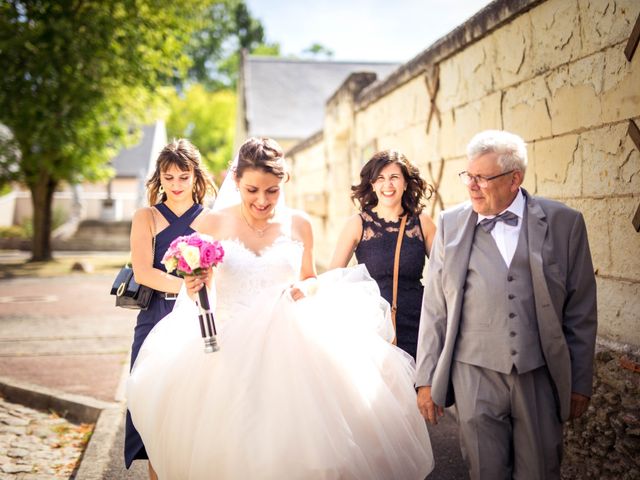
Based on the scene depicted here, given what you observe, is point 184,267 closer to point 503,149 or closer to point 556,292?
point 503,149

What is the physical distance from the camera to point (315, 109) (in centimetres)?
2755

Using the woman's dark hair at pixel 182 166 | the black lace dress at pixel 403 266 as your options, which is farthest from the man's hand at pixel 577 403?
the woman's dark hair at pixel 182 166

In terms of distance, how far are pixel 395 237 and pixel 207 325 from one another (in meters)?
1.70

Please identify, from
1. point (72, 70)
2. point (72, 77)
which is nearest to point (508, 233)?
point (72, 77)

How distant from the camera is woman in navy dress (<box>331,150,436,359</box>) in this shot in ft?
14.1

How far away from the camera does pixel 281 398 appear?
Result: 3.06 meters

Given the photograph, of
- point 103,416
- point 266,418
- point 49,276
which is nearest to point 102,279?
point 49,276

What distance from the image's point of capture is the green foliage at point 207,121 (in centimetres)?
4953

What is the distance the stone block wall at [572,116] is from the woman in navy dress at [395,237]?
3.36ft

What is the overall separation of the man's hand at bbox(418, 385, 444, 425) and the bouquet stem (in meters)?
1.06

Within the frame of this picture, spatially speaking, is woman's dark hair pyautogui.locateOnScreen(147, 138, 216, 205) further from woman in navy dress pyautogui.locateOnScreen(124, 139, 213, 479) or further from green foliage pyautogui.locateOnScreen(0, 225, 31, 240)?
green foliage pyautogui.locateOnScreen(0, 225, 31, 240)

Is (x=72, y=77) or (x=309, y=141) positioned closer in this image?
(x=309, y=141)

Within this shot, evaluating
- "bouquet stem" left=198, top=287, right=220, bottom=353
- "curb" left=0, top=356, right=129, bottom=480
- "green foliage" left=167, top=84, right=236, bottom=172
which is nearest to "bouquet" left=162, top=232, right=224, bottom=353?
"bouquet stem" left=198, top=287, right=220, bottom=353

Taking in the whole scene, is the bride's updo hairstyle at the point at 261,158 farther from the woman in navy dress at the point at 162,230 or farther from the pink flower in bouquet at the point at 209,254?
the woman in navy dress at the point at 162,230
